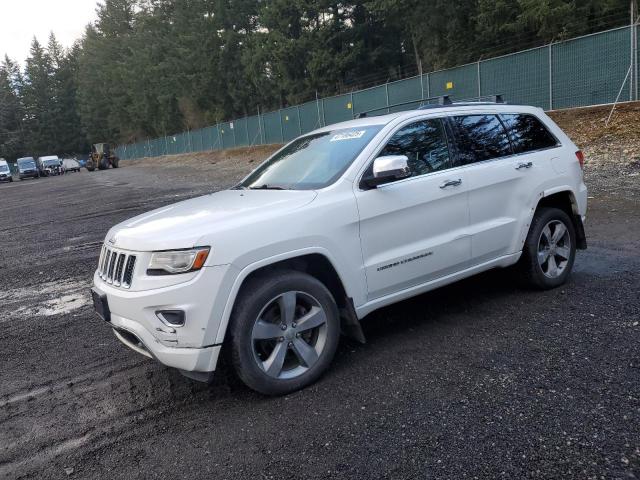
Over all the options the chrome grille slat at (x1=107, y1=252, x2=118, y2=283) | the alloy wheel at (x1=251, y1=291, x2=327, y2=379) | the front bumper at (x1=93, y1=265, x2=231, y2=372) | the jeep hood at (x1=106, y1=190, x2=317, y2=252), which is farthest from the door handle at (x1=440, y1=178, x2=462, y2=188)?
the chrome grille slat at (x1=107, y1=252, x2=118, y2=283)

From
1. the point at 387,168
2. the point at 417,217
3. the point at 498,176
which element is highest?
the point at 387,168

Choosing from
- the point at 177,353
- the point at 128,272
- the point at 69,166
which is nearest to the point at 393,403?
the point at 177,353

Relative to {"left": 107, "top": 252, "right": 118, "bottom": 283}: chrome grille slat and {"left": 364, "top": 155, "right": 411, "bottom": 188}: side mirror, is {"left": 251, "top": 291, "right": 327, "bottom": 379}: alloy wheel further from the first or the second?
{"left": 107, "top": 252, "right": 118, "bottom": 283}: chrome grille slat

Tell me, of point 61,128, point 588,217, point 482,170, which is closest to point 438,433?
point 482,170

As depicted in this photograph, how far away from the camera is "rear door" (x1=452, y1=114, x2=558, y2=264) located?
4.59 m

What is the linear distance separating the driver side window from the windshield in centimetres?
20

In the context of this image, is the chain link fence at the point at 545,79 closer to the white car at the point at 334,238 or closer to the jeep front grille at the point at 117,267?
the white car at the point at 334,238

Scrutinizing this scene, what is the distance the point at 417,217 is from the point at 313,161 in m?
1.01

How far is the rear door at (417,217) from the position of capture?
3943mm

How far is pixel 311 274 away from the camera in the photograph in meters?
A: 3.93

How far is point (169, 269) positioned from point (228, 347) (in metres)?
0.63

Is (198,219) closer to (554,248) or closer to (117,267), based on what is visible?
(117,267)

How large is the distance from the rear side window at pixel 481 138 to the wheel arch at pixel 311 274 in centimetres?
166

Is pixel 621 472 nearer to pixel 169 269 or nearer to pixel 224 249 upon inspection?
pixel 224 249
